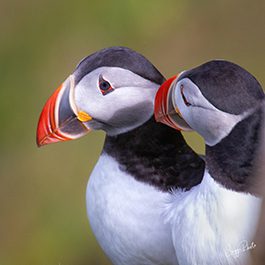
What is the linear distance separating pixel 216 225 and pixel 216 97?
1.05 feet

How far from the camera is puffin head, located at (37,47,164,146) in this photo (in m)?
2.76

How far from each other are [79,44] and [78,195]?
3.96 ft

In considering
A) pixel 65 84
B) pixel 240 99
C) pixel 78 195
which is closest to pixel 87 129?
pixel 65 84

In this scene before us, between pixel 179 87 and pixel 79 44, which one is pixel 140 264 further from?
pixel 79 44

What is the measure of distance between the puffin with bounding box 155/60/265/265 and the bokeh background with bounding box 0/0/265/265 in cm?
149

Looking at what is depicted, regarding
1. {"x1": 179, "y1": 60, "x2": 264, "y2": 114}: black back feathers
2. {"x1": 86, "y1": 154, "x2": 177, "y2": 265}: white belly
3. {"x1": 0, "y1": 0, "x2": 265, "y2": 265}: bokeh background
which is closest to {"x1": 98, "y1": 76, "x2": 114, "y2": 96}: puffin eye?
{"x1": 86, "y1": 154, "x2": 177, "y2": 265}: white belly

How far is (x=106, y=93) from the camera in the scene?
277 cm

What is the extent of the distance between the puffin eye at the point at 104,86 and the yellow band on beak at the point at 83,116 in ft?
0.27

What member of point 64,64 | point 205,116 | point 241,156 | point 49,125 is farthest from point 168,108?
point 64,64

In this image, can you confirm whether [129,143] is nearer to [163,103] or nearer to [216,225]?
[163,103]

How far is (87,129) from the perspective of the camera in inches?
112
